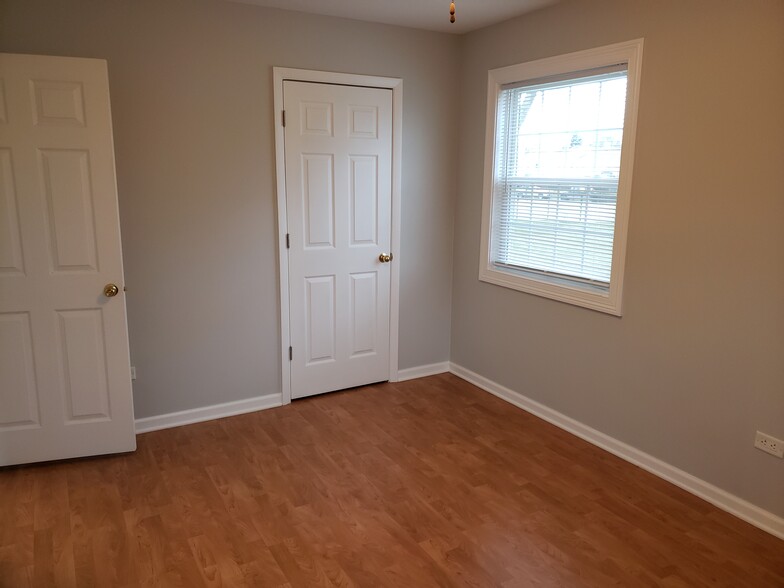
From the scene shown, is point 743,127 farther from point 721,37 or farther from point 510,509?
point 510,509

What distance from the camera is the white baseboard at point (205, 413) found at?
346 cm

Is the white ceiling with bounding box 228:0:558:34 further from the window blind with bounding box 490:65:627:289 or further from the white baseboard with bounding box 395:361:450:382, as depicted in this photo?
the white baseboard with bounding box 395:361:450:382

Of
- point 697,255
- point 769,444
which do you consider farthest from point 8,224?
point 769,444

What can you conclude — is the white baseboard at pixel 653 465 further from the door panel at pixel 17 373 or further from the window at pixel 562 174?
the door panel at pixel 17 373

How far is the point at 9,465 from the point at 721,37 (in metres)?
4.00

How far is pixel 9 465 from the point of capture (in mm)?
2980

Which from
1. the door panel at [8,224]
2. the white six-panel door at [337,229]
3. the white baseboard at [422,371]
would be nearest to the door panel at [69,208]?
the door panel at [8,224]

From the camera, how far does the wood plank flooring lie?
227 centimetres

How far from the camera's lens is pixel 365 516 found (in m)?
2.64

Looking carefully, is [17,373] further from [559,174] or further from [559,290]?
[559,174]

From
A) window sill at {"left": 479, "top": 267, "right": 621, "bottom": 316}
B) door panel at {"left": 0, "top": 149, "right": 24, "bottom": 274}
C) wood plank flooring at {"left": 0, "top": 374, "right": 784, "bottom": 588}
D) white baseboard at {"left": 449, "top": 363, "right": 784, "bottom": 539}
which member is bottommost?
wood plank flooring at {"left": 0, "top": 374, "right": 784, "bottom": 588}

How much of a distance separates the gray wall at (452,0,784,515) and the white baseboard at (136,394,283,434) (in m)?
1.94

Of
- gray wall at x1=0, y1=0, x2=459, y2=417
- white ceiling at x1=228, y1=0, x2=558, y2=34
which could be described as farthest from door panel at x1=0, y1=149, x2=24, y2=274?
white ceiling at x1=228, y1=0, x2=558, y2=34

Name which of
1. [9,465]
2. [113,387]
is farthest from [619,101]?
[9,465]
